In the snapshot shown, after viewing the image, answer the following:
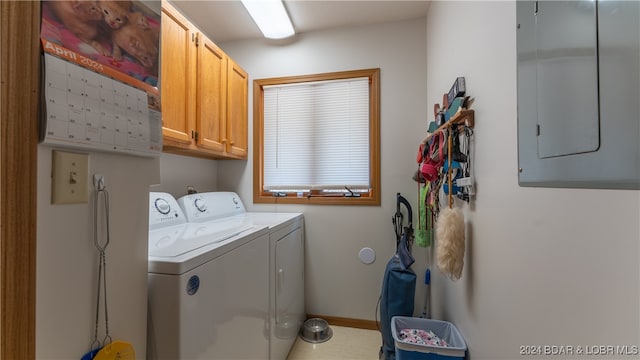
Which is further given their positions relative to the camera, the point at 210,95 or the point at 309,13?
the point at 309,13

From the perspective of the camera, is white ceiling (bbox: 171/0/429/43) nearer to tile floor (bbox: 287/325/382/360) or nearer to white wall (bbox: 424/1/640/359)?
white wall (bbox: 424/1/640/359)

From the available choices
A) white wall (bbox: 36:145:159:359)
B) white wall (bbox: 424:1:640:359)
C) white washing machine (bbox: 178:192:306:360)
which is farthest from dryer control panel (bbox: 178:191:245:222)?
white wall (bbox: 424:1:640:359)

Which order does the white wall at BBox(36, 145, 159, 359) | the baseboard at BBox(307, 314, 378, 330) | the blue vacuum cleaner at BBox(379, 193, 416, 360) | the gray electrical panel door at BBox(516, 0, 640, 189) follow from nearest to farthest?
the gray electrical panel door at BBox(516, 0, 640, 189)
the white wall at BBox(36, 145, 159, 359)
the blue vacuum cleaner at BBox(379, 193, 416, 360)
the baseboard at BBox(307, 314, 378, 330)

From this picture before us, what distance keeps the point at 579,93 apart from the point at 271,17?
209 cm

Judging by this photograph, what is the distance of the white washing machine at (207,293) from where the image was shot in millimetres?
788

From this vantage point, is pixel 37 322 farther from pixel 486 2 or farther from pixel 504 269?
pixel 486 2

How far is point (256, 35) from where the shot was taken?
2.36 meters

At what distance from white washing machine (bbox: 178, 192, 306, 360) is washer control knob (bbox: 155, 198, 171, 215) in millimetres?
168

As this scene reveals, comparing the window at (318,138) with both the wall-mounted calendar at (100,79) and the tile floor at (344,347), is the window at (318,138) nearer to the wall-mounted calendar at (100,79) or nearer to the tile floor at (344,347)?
the tile floor at (344,347)

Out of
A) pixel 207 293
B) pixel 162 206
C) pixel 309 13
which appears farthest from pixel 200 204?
pixel 309 13

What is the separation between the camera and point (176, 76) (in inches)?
60.2

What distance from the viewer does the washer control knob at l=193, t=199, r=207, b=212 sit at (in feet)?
5.89

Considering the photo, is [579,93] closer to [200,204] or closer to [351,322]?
[200,204]

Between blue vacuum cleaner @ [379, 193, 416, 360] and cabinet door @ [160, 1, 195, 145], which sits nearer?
cabinet door @ [160, 1, 195, 145]
